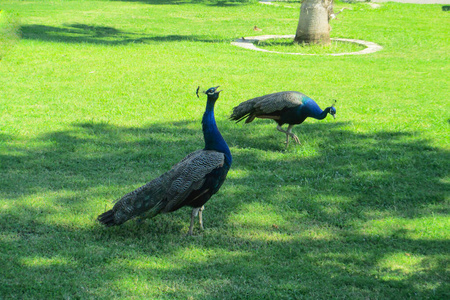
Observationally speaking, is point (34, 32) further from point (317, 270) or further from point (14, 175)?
point (317, 270)

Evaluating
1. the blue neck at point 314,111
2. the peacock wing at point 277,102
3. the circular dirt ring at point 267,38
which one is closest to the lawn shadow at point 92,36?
the circular dirt ring at point 267,38

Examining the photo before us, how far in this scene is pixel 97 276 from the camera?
4289mm

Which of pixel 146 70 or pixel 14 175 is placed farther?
pixel 146 70

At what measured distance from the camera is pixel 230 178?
253 inches

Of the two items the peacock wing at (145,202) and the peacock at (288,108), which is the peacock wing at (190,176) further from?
the peacock at (288,108)

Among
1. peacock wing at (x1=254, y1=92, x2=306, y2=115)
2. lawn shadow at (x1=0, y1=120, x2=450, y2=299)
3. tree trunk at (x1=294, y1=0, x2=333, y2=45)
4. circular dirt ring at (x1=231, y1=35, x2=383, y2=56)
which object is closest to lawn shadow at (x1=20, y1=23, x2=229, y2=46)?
circular dirt ring at (x1=231, y1=35, x2=383, y2=56)

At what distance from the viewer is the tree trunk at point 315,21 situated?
49.4 ft

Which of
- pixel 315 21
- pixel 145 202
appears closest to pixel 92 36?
pixel 315 21

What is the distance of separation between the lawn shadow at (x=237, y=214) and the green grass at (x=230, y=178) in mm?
20

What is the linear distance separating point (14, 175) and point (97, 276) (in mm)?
2640

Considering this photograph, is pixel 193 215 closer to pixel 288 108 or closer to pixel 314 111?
pixel 288 108

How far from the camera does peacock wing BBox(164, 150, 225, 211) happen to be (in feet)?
15.6

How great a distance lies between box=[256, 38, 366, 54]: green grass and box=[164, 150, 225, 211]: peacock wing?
10.7m

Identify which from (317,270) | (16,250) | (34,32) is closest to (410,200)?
(317,270)
